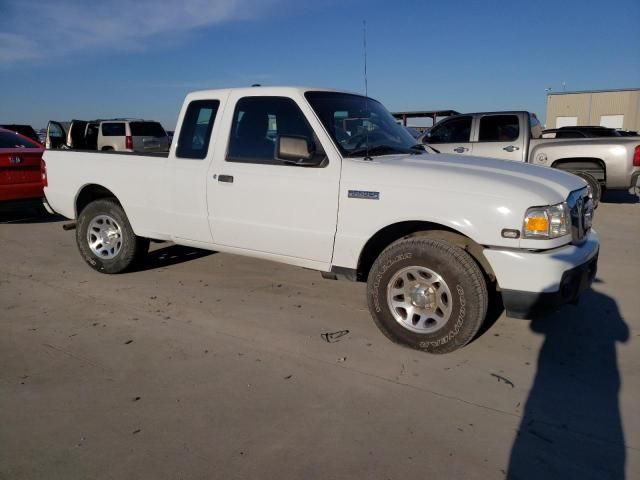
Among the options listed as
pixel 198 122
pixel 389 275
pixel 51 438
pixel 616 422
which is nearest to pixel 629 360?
pixel 616 422

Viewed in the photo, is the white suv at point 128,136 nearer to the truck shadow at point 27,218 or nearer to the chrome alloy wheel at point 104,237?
the truck shadow at point 27,218

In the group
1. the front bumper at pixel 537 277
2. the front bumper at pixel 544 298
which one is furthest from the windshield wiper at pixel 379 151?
the front bumper at pixel 544 298

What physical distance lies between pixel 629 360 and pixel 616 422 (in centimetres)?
90

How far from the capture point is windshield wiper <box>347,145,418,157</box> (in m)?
3.95

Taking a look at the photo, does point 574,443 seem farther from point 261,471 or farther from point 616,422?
point 261,471

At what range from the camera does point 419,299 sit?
3578 millimetres

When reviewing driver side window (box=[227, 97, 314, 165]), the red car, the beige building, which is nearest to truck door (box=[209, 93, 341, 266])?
driver side window (box=[227, 97, 314, 165])

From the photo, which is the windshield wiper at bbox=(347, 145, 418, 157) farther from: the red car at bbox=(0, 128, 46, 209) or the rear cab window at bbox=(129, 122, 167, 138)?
the rear cab window at bbox=(129, 122, 167, 138)

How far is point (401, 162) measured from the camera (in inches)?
150

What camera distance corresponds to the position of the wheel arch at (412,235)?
3.50 meters

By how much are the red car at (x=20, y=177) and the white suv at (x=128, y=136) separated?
31.7 ft

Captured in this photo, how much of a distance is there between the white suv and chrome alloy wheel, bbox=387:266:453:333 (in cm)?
1579

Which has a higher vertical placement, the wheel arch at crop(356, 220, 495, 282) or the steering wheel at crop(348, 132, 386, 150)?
the steering wheel at crop(348, 132, 386, 150)

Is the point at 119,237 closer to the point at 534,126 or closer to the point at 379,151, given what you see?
the point at 379,151
